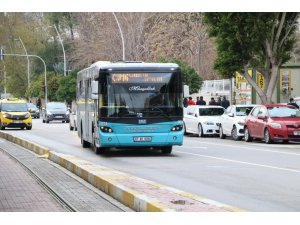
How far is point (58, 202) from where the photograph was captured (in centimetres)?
1132

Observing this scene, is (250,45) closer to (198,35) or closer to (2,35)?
(198,35)

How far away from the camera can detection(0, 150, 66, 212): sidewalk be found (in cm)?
1068

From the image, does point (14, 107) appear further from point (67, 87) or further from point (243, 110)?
point (67, 87)

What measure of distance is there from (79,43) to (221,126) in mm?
40967

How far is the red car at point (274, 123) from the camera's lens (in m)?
26.6

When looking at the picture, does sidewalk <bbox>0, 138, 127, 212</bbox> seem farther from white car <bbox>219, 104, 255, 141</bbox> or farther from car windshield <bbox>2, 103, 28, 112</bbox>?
car windshield <bbox>2, 103, 28, 112</bbox>

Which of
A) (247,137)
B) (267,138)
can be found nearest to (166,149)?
(267,138)

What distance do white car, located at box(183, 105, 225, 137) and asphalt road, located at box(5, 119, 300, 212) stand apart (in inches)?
292

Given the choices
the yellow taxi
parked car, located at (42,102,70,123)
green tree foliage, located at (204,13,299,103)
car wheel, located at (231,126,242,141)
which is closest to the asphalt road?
car wheel, located at (231,126,242,141)

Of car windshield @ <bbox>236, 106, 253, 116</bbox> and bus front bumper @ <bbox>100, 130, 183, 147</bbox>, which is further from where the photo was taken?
car windshield @ <bbox>236, 106, 253, 116</bbox>

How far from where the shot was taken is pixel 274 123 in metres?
26.8

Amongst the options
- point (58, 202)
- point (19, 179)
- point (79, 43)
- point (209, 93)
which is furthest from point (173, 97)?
point (79, 43)
